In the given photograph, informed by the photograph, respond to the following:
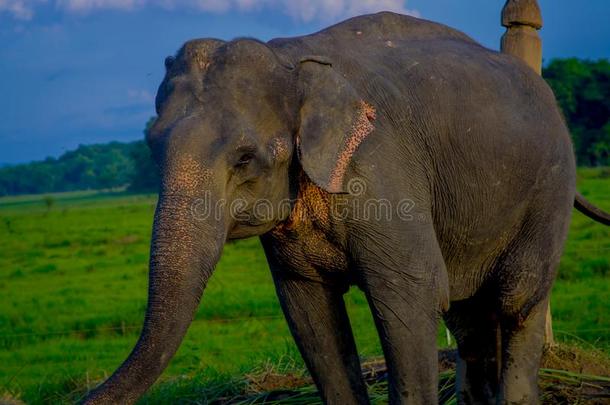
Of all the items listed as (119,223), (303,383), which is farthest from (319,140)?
(119,223)

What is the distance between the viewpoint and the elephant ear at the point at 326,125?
370 centimetres

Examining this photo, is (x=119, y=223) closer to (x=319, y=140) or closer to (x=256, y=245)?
(x=256, y=245)

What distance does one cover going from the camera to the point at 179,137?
11.2ft

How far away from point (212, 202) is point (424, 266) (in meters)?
0.98

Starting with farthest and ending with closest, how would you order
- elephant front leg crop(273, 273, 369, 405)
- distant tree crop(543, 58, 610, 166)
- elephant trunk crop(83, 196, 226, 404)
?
distant tree crop(543, 58, 610, 166)
elephant front leg crop(273, 273, 369, 405)
elephant trunk crop(83, 196, 226, 404)

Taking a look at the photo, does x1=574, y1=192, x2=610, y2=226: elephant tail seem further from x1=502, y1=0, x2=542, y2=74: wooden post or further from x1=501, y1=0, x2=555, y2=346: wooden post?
x1=502, y1=0, x2=542, y2=74: wooden post

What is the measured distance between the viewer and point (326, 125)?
12.3 feet

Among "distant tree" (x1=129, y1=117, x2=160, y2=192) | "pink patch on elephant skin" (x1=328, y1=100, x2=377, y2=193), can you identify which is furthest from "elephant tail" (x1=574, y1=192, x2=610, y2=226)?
"distant tree" (x1=129, y1=117, x2=160, y2=192)

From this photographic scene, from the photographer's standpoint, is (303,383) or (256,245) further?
(256,245)

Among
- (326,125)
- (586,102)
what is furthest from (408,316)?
(586,102)

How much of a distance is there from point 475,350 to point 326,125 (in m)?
1.92

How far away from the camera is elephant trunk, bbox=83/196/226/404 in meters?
3.12

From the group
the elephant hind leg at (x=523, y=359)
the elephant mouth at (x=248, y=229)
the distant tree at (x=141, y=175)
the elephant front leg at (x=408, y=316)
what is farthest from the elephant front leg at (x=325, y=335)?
the distant tree at (x=141, y=175)

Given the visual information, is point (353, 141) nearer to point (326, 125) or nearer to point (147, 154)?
point (326, 125)
